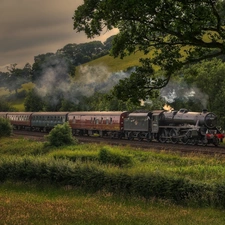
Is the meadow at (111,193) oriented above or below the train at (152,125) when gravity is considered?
below

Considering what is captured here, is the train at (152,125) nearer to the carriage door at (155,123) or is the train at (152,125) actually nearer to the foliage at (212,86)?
the carriage door at (155,123)

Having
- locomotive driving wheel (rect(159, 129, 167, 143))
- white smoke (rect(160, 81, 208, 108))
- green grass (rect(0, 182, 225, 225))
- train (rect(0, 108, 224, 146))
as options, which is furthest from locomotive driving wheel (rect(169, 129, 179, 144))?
green grass (rect(0, 182, 225, 225))

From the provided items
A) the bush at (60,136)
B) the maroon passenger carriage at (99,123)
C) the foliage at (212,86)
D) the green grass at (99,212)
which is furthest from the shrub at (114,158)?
the foliage at (212,86)

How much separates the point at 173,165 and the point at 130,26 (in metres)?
12.3

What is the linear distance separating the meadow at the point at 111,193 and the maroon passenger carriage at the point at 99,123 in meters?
18.7

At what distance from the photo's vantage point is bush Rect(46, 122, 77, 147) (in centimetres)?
4075

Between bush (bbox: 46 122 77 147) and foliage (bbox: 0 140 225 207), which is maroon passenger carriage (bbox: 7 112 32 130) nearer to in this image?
bush (bbox: 46 122 77 147)

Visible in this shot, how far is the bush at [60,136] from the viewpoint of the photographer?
40.8 metres

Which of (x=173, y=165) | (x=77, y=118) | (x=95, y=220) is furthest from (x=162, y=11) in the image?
(x=77, y=118)

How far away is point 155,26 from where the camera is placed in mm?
19562

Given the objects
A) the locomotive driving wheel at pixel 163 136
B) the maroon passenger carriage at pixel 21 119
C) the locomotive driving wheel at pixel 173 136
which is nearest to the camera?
the locomotive driving wheel at pixel 173 136

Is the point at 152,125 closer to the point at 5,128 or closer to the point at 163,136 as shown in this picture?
the point at 163,136

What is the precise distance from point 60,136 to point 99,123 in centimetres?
1211

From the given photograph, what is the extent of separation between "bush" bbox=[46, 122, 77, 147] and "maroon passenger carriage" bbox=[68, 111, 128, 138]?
28.8 feet
